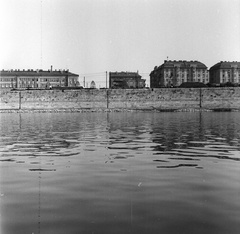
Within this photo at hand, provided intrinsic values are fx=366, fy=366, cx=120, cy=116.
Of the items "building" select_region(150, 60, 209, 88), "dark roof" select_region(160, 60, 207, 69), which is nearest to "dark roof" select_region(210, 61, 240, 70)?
"building" select_region(150, 60, 209, 88)

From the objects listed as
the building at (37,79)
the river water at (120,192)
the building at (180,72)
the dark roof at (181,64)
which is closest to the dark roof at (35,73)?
the building at (37,79)

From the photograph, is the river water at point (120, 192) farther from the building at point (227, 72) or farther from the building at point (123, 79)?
the building at point (123, 79)

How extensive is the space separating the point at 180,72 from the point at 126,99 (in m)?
50.9

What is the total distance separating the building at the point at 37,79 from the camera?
107m

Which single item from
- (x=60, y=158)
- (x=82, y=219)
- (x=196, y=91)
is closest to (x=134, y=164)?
(x=60, y=158)

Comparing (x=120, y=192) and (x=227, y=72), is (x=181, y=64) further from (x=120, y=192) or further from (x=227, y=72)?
(x=120, y=192)

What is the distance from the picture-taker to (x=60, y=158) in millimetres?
8961

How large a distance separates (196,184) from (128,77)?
4236 inches

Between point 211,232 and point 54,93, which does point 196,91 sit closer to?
point 54,93

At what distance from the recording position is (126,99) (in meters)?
55.7

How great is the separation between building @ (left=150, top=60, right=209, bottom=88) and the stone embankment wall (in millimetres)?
46631

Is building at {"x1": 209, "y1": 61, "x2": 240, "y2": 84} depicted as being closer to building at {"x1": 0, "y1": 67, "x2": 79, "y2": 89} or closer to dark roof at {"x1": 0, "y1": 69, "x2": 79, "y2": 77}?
building at {"x1": 0, "y1": 67, "x2": 79, "y2": 89}

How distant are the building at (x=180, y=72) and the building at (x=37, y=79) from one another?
25.8m

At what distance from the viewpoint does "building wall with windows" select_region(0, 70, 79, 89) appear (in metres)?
107
